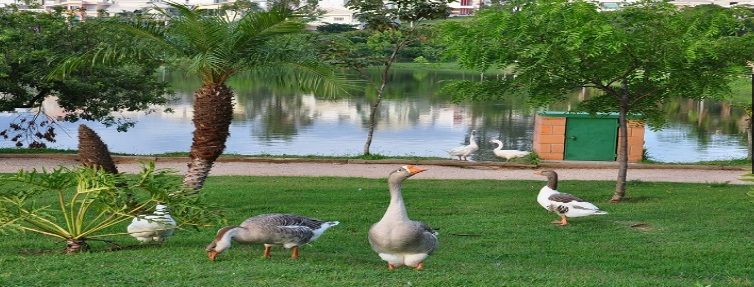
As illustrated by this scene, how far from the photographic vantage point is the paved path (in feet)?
64.3

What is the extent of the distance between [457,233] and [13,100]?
44.8 ft

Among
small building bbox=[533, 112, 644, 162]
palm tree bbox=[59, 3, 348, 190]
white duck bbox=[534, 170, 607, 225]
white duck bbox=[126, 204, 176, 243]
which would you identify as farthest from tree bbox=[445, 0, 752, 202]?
white duck bbox=[126, 204, 176, 243]

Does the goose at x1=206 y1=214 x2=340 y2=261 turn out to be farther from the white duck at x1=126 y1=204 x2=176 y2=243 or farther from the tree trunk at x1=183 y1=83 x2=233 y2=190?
the tree trunk at x1=183 y1=83 x2=233 y2=190

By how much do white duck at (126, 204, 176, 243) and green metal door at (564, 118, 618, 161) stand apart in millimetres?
13798

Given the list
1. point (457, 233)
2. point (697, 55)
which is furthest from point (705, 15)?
point (457, 233)

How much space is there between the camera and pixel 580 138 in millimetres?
22734

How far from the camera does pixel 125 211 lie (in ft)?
32.1

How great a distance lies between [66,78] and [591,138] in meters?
11.3

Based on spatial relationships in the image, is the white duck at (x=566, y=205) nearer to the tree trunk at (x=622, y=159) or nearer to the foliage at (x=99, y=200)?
the tree trunk at (x=622, y=159)

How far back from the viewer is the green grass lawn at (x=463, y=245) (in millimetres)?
8086

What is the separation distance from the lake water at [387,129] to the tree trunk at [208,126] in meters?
12.6

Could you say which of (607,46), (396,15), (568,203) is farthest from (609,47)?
(396,15)

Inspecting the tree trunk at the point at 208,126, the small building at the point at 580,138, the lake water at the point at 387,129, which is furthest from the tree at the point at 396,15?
the tree trunk at the point at 208,126

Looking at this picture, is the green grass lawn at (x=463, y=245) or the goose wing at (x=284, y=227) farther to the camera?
the goose wing at (x=284, y=227)
